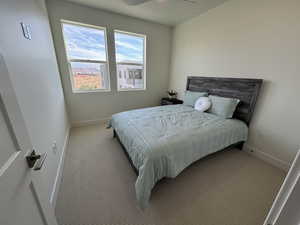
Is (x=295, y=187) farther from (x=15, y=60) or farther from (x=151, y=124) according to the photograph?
(x=15, y=60)

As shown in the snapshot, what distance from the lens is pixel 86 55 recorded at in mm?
2998

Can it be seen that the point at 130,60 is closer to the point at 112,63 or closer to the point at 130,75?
the point at 130,75

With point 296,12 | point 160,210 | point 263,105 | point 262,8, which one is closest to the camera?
point 160,210

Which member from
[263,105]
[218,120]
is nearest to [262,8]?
[263,105]

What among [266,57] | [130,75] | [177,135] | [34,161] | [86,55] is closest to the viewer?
[34,161]

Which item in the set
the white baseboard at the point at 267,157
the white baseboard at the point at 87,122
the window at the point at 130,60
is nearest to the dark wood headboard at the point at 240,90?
the white baseboard at the point at 267,157

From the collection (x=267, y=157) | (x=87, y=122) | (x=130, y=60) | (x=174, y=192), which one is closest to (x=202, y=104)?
(x=267, y=157)

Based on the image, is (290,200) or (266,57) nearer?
(290,200)

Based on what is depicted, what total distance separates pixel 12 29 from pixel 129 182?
6.31 feet

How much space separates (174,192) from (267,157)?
5.86 feet

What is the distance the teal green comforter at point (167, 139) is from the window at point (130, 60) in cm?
158

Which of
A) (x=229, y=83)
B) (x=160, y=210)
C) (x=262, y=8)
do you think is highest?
(x=262, y=8)

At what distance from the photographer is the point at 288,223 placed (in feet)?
1.34

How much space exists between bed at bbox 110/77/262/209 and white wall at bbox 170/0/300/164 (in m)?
0.18
